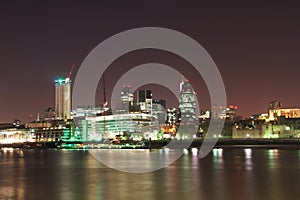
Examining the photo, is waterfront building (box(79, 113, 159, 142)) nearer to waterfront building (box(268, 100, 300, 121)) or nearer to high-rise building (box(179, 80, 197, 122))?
high-rise building (box(179, 80, 197, 122))

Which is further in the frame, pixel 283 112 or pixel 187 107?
pixel 187 107

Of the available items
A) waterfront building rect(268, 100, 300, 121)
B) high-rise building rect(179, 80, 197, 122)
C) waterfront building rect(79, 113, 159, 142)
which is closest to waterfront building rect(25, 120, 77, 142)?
waterfront building rect(79, 113, 159, 142)

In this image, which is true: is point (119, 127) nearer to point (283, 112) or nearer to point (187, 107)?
point (187, 107)

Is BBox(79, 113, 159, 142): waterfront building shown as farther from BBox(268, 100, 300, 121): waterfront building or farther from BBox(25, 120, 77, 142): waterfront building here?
BBox(268, 100, 300, 121): waterfront building

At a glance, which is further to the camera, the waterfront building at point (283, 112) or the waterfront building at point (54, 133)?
the waterfront building at point (54, 133)

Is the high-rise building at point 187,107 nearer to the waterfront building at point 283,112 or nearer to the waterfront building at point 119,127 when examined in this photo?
the waterfront building at point 119,127

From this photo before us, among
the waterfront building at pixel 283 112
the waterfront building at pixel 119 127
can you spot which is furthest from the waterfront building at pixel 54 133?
the waterfront building at pixel 283 112

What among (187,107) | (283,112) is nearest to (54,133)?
(187,107)

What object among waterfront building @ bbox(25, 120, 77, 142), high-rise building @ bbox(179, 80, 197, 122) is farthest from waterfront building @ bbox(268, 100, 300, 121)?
waterfront building @ bbox(25, 120, 77, 142)

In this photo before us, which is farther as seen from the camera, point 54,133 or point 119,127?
point 54,133

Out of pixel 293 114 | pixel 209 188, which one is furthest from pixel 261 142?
pixel 209 188

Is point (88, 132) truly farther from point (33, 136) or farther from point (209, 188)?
point (209, 188)

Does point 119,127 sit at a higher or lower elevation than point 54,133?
higher

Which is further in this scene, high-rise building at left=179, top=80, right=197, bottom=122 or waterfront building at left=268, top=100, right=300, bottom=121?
high-rise building at left=179, top=80, right=197, bottom=122
